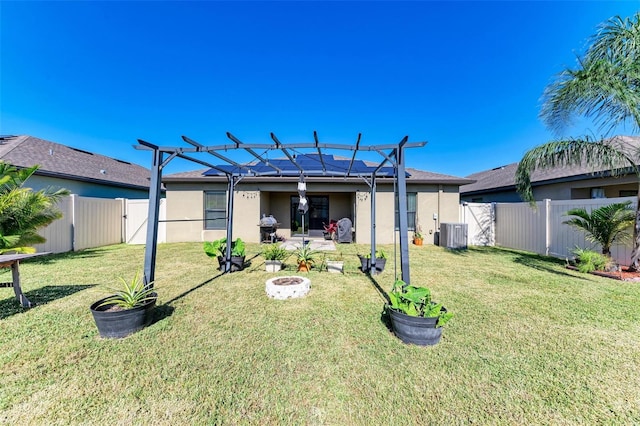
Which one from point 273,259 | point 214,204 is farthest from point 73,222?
point 273,259

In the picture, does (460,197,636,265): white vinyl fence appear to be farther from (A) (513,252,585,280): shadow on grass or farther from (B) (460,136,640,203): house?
(B) (460,136,640,203): house

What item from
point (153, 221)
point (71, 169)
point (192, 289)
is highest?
point (71, 169)

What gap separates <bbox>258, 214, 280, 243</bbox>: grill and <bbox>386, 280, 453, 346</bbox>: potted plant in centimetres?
809

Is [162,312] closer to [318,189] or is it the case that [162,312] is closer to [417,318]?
[417,318]

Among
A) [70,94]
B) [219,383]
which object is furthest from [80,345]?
[70,94]

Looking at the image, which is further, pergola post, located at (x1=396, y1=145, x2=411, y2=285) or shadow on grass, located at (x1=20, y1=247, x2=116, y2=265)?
shadow on grass, located at (x1=20, y1=247, x2=116, y2=265)

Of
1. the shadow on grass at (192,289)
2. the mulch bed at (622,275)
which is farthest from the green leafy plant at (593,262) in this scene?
the shadow on grass at (192,289)

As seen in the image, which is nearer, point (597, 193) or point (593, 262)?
point (593, 262)

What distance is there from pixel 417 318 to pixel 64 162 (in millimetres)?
16383

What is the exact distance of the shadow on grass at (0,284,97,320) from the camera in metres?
3.69

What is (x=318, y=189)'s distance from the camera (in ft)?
35.7

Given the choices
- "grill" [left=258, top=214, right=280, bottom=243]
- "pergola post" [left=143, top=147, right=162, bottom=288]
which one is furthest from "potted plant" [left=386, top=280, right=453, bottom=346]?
"grill" [left=258, top=214, right=280, bottom=243]

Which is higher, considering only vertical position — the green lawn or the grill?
the grill

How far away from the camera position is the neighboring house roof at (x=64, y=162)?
9.85 meters
